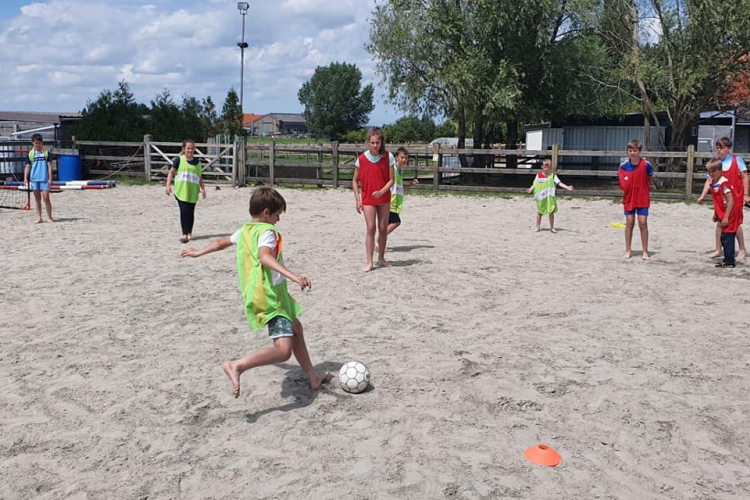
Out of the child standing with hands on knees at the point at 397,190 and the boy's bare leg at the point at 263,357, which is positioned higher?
the child standing with hands on knees at the point at 397,190

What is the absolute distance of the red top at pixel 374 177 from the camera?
9156 mm

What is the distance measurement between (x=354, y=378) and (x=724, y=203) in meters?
7.51

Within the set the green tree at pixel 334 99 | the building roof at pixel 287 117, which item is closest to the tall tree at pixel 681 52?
the green tree at pixel 334 99

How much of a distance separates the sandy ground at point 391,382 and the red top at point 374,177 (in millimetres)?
963

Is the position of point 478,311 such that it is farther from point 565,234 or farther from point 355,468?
point 565,234

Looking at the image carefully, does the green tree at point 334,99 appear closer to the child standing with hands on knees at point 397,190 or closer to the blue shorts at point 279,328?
the child standing with hands on knees at point 397,190

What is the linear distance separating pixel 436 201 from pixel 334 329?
13.6 metres

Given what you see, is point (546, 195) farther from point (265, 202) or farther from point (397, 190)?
point (265, 202)

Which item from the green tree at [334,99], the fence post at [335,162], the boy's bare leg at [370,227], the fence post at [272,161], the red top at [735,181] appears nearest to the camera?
the boy's bare leg at [370,227]

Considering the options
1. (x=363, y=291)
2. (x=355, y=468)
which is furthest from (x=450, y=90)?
(x=355, y=468)

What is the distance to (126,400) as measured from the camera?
16.6 feet

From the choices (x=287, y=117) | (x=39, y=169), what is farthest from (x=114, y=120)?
(x=287, y=117)

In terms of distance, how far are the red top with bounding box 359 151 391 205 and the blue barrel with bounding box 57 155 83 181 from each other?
17.8 metres

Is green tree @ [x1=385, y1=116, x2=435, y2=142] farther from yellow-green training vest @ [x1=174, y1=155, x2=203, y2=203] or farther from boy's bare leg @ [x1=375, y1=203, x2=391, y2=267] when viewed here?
boy's bare leg @ [x1=375, y1=203, x2=391, y2=267]
